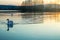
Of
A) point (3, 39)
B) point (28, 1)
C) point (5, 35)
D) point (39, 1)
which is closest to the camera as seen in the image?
point (3, 39)

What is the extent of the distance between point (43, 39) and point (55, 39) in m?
0.33

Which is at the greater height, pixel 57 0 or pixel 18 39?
pixel 57 0

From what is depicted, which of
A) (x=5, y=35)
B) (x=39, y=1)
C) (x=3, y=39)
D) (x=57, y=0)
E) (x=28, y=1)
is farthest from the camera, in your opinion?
(x=39, y=1)

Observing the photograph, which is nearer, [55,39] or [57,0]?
[55,39]

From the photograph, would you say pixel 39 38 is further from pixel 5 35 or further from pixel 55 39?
pixel 5 35

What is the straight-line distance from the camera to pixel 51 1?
12906 mm

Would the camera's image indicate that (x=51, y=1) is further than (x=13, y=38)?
Yes

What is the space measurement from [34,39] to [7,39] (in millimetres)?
731

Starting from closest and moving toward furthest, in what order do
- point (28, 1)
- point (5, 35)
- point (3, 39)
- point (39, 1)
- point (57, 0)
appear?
point (3, 39) → point (5, 35) → point (57, 0) → point (28, 1) → point (39, 1)

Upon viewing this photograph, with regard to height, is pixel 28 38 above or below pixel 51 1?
below

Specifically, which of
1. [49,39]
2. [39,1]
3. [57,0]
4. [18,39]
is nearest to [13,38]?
[18,39]

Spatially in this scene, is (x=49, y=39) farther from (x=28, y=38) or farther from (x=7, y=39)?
(x=7, y=39)

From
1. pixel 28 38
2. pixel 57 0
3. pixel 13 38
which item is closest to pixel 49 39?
pixel 28 38

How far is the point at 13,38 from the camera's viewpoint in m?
5.29
